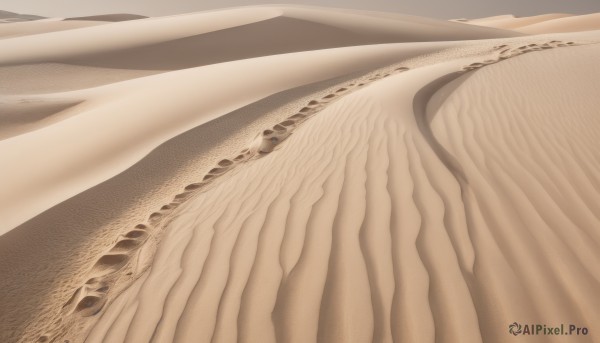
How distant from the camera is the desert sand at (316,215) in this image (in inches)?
84.0

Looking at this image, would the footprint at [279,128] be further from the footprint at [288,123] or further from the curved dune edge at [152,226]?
the footprint at [288,123]

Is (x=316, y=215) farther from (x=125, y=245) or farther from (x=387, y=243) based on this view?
(x=125, y=245)

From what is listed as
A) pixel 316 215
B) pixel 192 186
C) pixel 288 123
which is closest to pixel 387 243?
pixel 316 215

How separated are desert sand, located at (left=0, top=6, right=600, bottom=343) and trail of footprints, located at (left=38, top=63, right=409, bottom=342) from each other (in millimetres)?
18

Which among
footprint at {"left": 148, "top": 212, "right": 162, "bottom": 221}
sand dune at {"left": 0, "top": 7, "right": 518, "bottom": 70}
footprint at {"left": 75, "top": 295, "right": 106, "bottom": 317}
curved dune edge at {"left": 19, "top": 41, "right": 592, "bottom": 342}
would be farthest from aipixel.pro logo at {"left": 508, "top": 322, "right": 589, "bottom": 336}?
sand dune at {"left": 0, "top": 7, "right": 518, "bottom": 70}

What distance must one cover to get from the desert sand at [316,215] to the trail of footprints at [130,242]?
0.02 meters

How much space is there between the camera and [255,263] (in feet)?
8.40

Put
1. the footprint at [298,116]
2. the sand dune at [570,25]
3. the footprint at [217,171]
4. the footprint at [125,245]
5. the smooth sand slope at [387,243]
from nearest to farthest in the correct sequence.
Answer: the smooth sand slope at [387,243] < the footprint at [125,245] < the footprint at [217,171] < the footprint at [298,116] < the sand dune at [570,25]

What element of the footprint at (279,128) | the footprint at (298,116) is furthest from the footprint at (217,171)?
the footprint at (298,116)

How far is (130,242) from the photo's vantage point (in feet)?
10.3

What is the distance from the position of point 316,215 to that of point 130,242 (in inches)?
60.6

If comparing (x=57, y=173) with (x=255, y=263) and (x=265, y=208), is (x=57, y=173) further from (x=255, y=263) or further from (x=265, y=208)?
(x=255, y=263)

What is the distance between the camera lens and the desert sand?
213 cm

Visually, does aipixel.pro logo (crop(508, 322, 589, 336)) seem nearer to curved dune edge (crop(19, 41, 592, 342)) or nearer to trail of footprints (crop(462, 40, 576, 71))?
curved dune edge (crop(19, 41, 592, 342))
